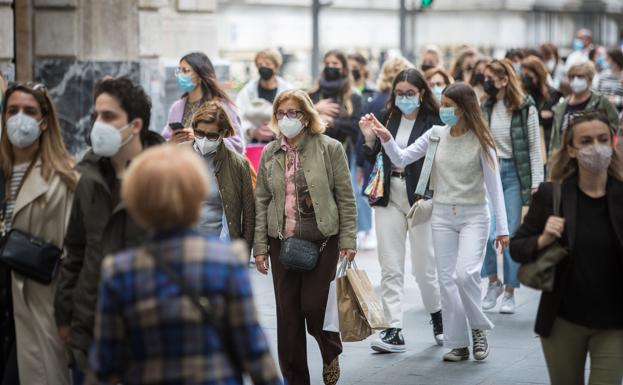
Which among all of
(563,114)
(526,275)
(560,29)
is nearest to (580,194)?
(526,275)

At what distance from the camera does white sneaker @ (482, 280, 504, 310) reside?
11008 millimetres

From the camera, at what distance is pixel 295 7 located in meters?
36.2

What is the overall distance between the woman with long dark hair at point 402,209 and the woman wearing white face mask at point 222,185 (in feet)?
5.94

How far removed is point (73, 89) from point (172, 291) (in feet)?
33.1

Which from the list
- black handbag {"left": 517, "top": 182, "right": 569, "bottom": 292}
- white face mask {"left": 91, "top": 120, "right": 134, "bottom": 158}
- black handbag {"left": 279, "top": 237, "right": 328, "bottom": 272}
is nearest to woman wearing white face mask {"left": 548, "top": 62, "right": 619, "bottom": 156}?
black handbag {"left": 279, "top": 237, "right": 328, "bottom": 272}

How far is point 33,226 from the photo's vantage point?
6.00 metres

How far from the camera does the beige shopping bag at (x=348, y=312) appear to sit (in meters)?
7.90

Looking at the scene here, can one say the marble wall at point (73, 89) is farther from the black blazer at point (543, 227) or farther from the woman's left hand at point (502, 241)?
the black blazer at point (543, 227)

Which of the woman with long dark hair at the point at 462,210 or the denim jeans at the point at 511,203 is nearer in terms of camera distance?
the woman with long dark hair at the point at 462,210

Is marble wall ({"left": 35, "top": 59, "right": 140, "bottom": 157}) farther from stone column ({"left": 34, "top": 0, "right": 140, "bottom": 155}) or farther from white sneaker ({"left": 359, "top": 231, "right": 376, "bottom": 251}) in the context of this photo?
white sneaker ({"left": 359, "top": 231, "right": 376, "bottom": 251})

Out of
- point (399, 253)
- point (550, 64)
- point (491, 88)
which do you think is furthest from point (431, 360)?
point (550, 64)

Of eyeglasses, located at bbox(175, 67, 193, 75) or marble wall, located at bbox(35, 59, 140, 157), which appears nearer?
eyeglasses, located at bbox(175, 67, 193, 75)

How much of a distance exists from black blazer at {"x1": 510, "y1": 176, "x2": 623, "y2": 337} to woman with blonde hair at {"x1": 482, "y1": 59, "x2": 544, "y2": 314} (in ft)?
15.3

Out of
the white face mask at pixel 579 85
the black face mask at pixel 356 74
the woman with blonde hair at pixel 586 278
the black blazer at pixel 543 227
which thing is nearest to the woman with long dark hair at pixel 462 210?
the black blazer at pixel 543 227
